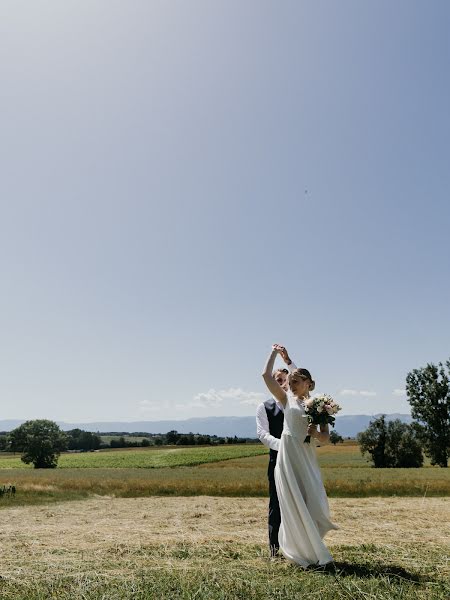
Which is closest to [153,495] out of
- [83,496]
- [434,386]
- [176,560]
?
[83,496]

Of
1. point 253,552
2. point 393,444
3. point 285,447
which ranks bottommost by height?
point 393,444

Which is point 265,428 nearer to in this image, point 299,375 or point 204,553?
point 299,375

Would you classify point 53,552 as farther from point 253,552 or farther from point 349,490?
point 349,490

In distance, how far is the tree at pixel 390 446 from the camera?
2416 inches

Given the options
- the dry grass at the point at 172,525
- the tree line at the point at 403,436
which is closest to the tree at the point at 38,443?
the tree line at the point at 403,436

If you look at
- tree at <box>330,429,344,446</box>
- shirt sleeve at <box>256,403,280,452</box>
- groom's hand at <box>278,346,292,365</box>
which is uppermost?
groom's hand at <box>278,346,292,365</box>

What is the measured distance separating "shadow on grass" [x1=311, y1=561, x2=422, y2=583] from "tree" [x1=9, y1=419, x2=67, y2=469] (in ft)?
236

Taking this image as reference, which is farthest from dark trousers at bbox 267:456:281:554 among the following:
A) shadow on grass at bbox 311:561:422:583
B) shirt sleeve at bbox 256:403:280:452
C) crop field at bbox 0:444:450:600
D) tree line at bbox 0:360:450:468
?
tree line at bbox 0:360:450:468

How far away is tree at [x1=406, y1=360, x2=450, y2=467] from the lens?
54.8m

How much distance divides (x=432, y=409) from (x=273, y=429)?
54.8 meters

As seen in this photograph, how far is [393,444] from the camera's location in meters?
62.2

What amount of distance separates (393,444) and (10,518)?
5768cm

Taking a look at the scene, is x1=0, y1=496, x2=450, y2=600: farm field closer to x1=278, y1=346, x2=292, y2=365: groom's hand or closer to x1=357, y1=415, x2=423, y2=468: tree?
x1=278, y1=346, x2=292, y2=365: groom's hand

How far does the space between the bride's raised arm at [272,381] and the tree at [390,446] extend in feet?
191
